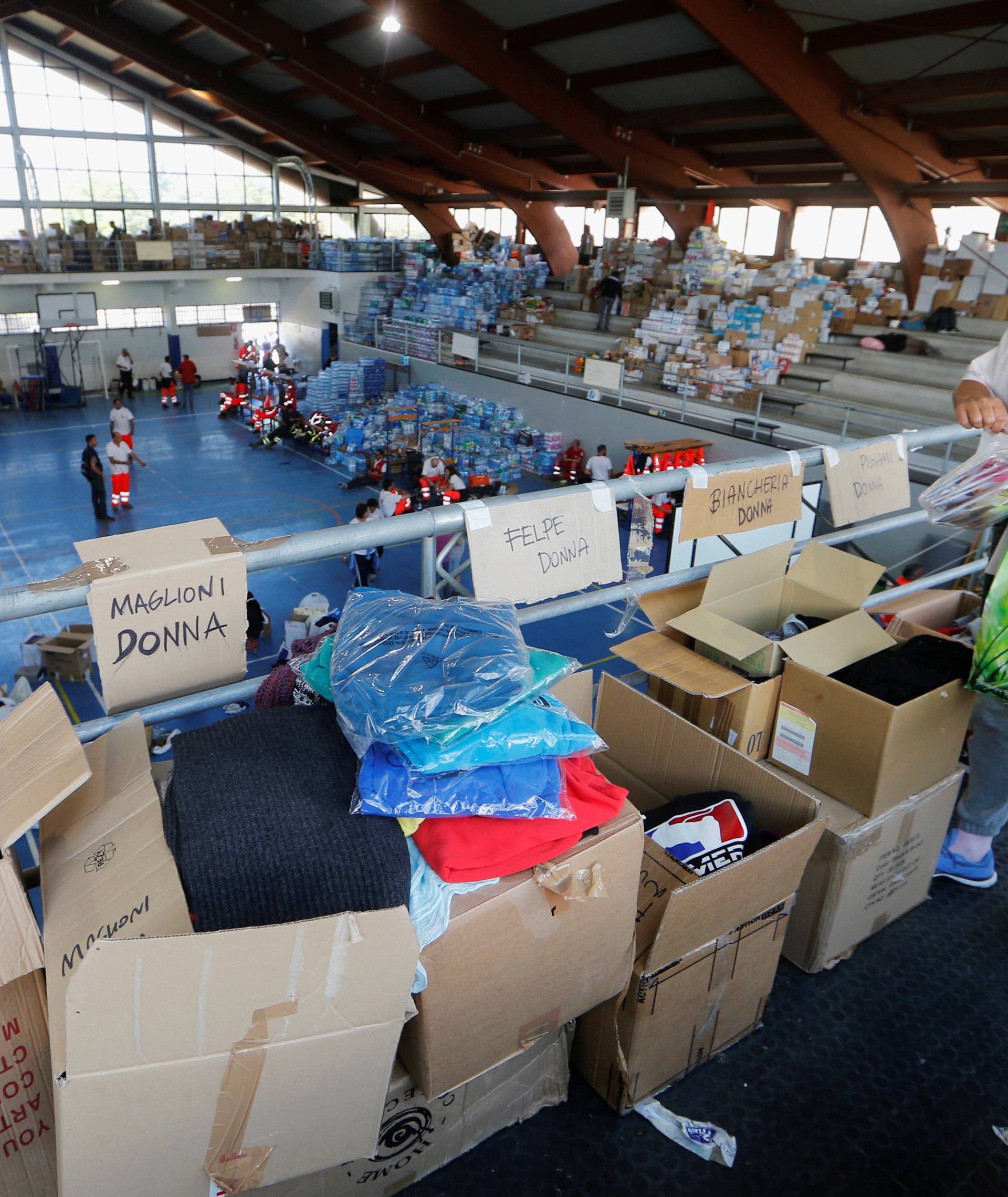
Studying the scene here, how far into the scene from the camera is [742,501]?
9.48 feet

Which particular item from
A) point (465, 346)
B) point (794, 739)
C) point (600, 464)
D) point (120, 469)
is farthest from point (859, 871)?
point (465, 346)

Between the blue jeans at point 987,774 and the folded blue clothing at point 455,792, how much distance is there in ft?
6.34

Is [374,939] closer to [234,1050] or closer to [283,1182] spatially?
[234,1050]

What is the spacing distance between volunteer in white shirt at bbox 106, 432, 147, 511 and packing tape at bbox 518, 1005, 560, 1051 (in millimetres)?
13255

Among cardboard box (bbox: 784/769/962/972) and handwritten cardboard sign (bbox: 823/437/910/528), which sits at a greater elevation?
handwritten cardboard sign (bbox: 823/437/910/528)

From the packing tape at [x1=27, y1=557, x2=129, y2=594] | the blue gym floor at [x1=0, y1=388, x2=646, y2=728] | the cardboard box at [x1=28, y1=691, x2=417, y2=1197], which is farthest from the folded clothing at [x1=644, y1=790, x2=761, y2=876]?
the blue gym floor at [x1=0, y1=388, x2=646, y2=728]

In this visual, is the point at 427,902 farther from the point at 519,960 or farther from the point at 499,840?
the point at 519,960

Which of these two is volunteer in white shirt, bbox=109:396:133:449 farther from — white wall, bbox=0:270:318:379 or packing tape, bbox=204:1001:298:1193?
packing tape, bbox=204:1001:298:1193

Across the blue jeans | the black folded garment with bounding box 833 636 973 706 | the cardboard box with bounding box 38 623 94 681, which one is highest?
the black folded garment with bounding box 833 636 973 706

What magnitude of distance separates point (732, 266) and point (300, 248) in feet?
51.5

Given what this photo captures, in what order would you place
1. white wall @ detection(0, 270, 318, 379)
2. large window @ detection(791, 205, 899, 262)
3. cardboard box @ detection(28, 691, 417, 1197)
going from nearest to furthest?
cardboard box @ detection(28, 691, 417, 1197) < large window @ detection(791, 205, 899, 262) < white wall @ detection(0, 270, 318, 379)

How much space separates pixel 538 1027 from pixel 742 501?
1.84m

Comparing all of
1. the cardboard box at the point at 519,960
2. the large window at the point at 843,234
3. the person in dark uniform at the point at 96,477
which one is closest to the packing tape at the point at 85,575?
the cardboard box at the point at 519,960

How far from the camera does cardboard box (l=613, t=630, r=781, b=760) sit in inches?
104
